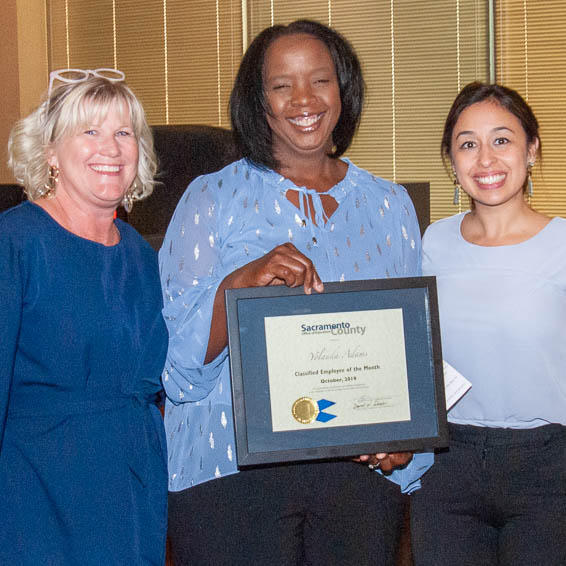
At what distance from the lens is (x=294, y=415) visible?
1.53 metres

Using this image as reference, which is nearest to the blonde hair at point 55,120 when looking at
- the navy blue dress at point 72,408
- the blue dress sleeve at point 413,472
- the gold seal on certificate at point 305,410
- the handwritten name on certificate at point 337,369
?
the navy blue dress at point 72,408

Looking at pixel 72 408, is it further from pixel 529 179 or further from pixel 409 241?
pixel 529 179

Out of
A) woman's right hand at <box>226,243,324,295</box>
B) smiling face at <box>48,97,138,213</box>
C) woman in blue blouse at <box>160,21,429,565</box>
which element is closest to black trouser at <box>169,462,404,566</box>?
woman in blue blouse at <box>160,21,429,565</box>

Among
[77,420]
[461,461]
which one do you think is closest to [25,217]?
[77,420]

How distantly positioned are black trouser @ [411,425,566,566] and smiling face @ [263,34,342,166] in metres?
0.71

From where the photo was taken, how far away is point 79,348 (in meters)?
1.54

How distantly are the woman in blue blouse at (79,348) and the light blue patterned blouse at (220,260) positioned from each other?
0.07 metres

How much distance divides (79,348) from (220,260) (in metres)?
0.33

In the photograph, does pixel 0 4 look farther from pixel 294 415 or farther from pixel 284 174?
pixel 294 415

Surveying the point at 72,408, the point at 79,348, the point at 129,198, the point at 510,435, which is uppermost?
the point at 129,198

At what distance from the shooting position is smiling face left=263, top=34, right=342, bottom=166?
173cm

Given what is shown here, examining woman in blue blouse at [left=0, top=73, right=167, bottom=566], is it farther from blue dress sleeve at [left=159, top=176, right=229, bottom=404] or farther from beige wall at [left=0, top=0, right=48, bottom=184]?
beige wall at [left=0, top=0, right=48, bottom=184]

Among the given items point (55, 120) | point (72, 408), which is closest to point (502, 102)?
point (55, 120)

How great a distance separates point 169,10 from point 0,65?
1241 millimetres
